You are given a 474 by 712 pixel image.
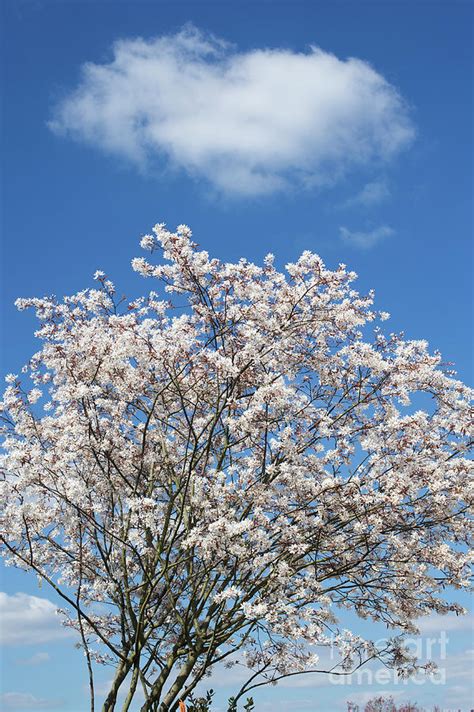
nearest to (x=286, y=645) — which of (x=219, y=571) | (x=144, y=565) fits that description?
(x=219, y=571)

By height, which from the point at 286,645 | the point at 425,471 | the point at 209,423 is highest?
the point at 209,423

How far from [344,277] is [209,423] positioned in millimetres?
3439

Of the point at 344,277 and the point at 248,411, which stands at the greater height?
the point at 344,277

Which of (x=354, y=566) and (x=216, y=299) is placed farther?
(x=216, y=299)

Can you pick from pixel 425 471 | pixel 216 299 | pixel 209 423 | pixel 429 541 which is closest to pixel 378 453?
pixel 425 471

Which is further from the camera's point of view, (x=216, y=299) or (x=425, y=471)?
(x=216, y=299)

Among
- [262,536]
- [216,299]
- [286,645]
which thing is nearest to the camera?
[262,536]

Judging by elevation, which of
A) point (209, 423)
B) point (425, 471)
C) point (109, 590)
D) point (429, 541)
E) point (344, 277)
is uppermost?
point (344, 277)

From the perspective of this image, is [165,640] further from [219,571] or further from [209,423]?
[209,423]

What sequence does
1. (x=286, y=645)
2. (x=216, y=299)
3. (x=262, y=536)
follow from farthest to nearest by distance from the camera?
1. (x=216, y=299)
2. (x=286, y=645)
3. (x=262, y=536)

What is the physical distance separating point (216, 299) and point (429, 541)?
5.36 m

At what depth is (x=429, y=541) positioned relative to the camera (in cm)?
1269

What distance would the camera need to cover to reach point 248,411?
1201cm

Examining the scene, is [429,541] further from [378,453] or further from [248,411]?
[248,411]
